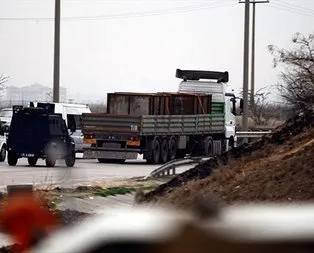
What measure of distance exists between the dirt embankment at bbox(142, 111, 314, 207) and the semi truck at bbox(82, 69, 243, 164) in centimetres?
1803

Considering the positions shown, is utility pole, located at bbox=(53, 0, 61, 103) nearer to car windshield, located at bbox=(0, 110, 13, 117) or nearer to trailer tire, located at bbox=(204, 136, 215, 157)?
car windshield, located at bbox=(0, 110, 13, 117)

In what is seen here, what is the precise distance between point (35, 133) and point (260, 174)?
1989 centimetres

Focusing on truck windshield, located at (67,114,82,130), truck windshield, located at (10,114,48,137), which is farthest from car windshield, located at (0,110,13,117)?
truck windshield, located at (10,114,48,137)

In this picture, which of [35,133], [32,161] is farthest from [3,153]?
[35,133]

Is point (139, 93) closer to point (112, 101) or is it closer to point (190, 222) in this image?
point (112, 101)

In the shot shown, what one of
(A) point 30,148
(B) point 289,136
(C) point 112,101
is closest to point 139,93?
(C) point 112,101

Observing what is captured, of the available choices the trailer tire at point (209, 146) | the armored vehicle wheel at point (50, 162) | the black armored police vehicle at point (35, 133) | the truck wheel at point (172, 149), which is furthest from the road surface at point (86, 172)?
the trailer tire at point (209, 146)

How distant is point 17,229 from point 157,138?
1480 inches

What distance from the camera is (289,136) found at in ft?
65.4

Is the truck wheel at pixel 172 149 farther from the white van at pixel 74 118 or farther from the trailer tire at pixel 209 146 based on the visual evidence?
the white van at pixel 74 118

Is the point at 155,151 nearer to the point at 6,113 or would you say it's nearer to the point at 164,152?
the point at 164,152

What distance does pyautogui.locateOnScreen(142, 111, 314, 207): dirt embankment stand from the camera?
14.6 meters

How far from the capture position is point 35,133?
115 ft

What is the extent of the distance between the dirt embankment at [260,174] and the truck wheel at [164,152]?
62.5 ft
